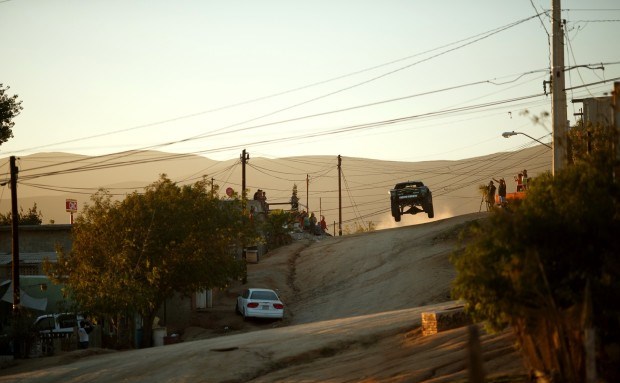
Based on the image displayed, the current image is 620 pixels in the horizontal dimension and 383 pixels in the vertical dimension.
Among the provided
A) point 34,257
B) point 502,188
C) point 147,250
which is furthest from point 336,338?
point 34,257

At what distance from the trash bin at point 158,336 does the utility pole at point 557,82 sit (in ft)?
70.1

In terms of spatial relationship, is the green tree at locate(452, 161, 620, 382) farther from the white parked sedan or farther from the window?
the window

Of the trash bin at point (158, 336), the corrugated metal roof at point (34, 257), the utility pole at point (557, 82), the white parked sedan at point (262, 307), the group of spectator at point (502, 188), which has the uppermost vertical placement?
the utility pole at point (557, 82)

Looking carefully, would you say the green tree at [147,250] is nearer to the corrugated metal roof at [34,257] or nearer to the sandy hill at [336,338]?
the sandy hill at [336,338]

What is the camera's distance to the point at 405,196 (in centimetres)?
5184

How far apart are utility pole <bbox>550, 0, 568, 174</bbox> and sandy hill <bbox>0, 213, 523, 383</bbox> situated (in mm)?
5183

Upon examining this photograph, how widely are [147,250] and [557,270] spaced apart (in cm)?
2571

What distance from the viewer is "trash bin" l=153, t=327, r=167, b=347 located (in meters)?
39.2


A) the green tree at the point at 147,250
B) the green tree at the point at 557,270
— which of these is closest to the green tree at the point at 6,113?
the green tree at the point at 147,250

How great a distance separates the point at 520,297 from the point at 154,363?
14.9 metres

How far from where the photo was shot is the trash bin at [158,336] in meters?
39.2

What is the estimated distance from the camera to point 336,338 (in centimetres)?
2677

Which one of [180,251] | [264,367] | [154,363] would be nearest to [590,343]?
[264,367]

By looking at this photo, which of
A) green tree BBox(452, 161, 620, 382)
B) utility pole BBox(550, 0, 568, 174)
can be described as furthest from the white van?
green tree BBox(452, 161, 620, 382)
